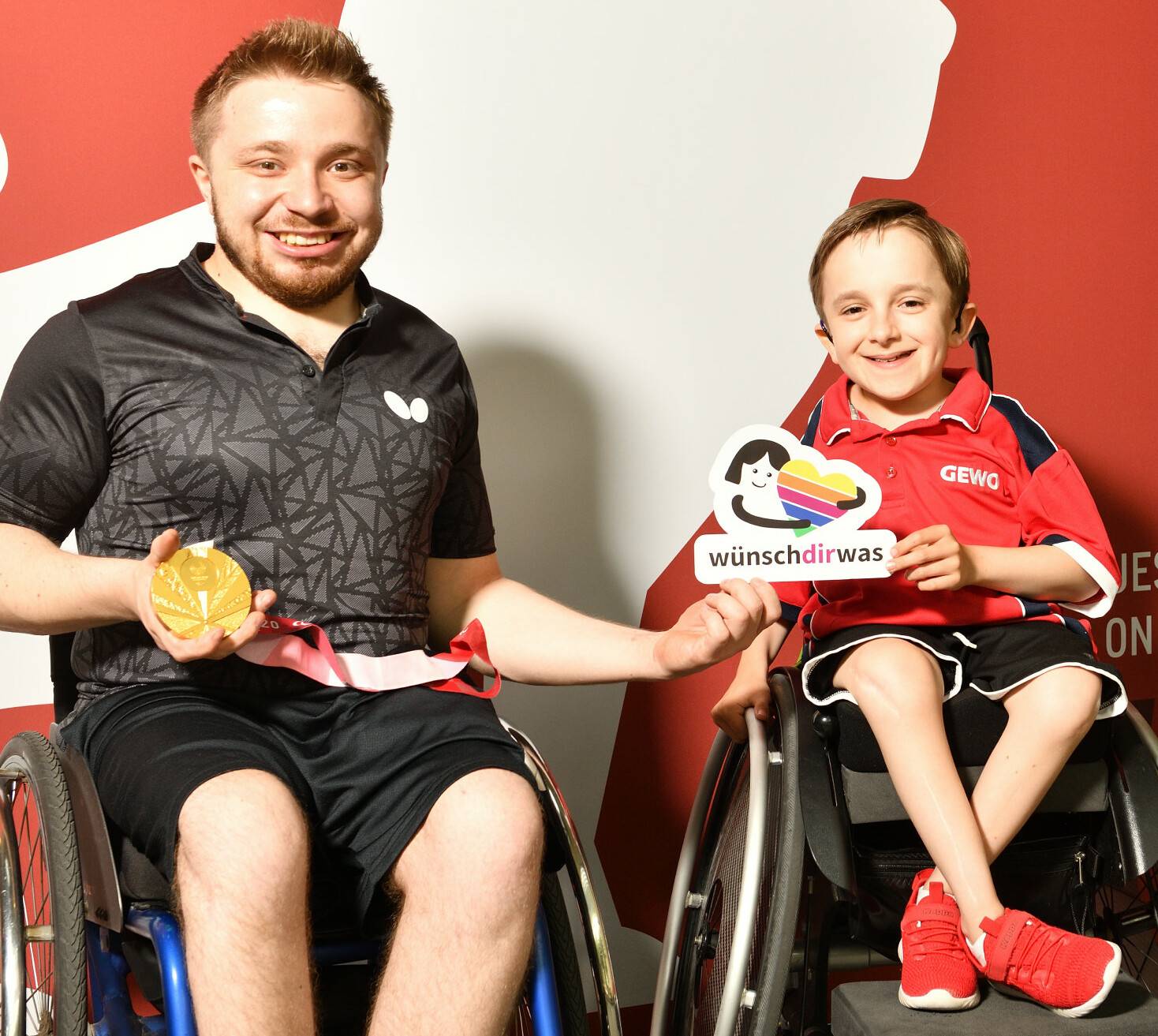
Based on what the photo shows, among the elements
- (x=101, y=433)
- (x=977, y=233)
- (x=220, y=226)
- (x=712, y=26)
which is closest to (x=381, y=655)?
(x=101, y=433)

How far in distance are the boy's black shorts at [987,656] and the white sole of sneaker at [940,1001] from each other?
0.35 metres

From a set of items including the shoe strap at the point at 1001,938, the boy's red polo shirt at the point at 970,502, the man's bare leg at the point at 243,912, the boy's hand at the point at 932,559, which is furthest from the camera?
the boy's red polo shirt at the point at 970,502

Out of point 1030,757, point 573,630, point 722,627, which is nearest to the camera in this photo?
point 722,627

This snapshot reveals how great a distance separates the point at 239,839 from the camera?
1190mm

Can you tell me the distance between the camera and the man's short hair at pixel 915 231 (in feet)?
5.72

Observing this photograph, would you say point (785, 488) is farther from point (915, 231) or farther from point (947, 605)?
point (915, 231)

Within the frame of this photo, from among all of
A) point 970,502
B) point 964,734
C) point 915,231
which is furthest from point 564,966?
point 915,231

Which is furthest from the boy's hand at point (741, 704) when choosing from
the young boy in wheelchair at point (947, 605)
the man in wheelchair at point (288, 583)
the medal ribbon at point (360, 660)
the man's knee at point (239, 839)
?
the man's knee at point (239, 839)

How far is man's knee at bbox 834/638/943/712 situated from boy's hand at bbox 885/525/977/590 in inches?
3.5

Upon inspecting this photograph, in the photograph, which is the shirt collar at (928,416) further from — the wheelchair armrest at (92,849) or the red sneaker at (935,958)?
the wheelchair armrest at (92,849)

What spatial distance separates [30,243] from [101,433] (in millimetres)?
567

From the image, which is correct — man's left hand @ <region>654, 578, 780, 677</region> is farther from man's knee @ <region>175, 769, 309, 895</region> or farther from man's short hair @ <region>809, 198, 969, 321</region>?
man's short hair @ <region>809, 198, 969, 321</region>

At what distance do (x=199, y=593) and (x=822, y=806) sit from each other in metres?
0.76

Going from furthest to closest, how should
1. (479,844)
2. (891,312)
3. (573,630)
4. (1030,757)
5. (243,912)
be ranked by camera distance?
1. (891,312)
2. (573,630)
3. (1030,757)
4. (479,844)
5. (243,912)
